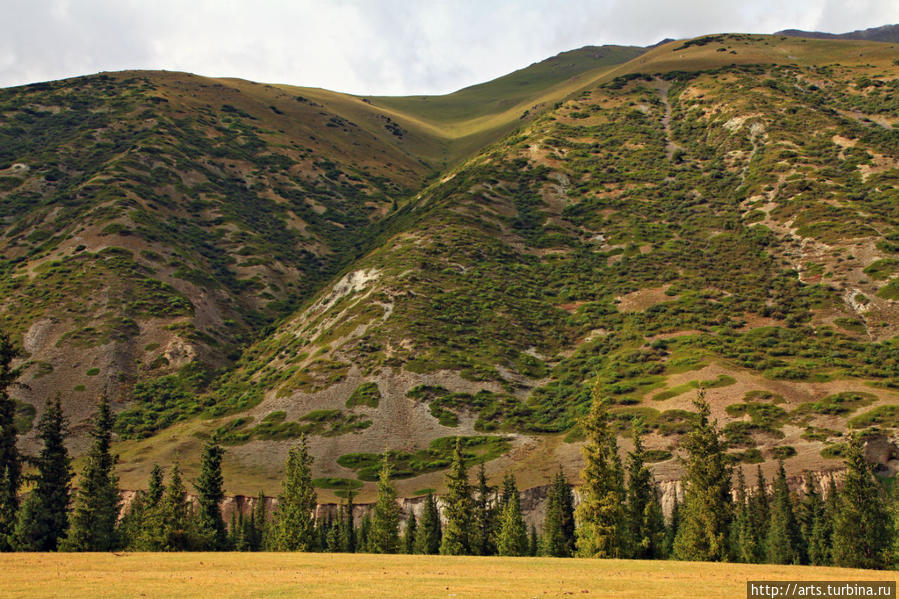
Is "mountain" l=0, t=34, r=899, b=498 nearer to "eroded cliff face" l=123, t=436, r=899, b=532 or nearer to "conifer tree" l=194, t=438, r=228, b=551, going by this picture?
"eroded cliff face" l=123, t=436, r=899, b=532

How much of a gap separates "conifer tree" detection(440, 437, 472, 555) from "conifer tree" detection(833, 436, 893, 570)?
25652mm

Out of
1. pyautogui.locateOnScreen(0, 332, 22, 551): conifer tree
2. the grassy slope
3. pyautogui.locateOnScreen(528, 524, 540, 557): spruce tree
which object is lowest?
pyautogui.locateOnScreen(528, 524, 540, 557): spruce tree

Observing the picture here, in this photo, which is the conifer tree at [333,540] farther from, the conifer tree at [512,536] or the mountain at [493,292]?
the conifer tree at [512,536]

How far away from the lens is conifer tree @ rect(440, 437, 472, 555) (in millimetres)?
53031

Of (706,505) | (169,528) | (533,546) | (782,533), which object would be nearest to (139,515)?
(169,528)

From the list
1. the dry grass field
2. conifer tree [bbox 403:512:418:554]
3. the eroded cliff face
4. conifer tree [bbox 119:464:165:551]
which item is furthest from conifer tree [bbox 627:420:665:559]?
conifer tree [bbox 119:464:165:551]

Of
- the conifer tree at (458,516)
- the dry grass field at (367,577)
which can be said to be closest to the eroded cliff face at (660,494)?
the conifer tree at (458,516)

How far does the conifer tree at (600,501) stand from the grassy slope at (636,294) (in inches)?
1441

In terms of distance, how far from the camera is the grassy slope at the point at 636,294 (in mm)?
93625

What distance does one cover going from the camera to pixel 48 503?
47125mm

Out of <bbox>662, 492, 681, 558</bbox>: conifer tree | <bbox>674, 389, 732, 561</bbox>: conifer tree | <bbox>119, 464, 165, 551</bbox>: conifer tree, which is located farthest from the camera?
<bbox>662, 492, 681, 558</bbox>: conifer tree

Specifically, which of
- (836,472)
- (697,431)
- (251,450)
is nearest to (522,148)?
(251,450)

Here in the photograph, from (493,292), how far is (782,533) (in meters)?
77.8

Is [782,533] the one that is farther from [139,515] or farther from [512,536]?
[139,515]
